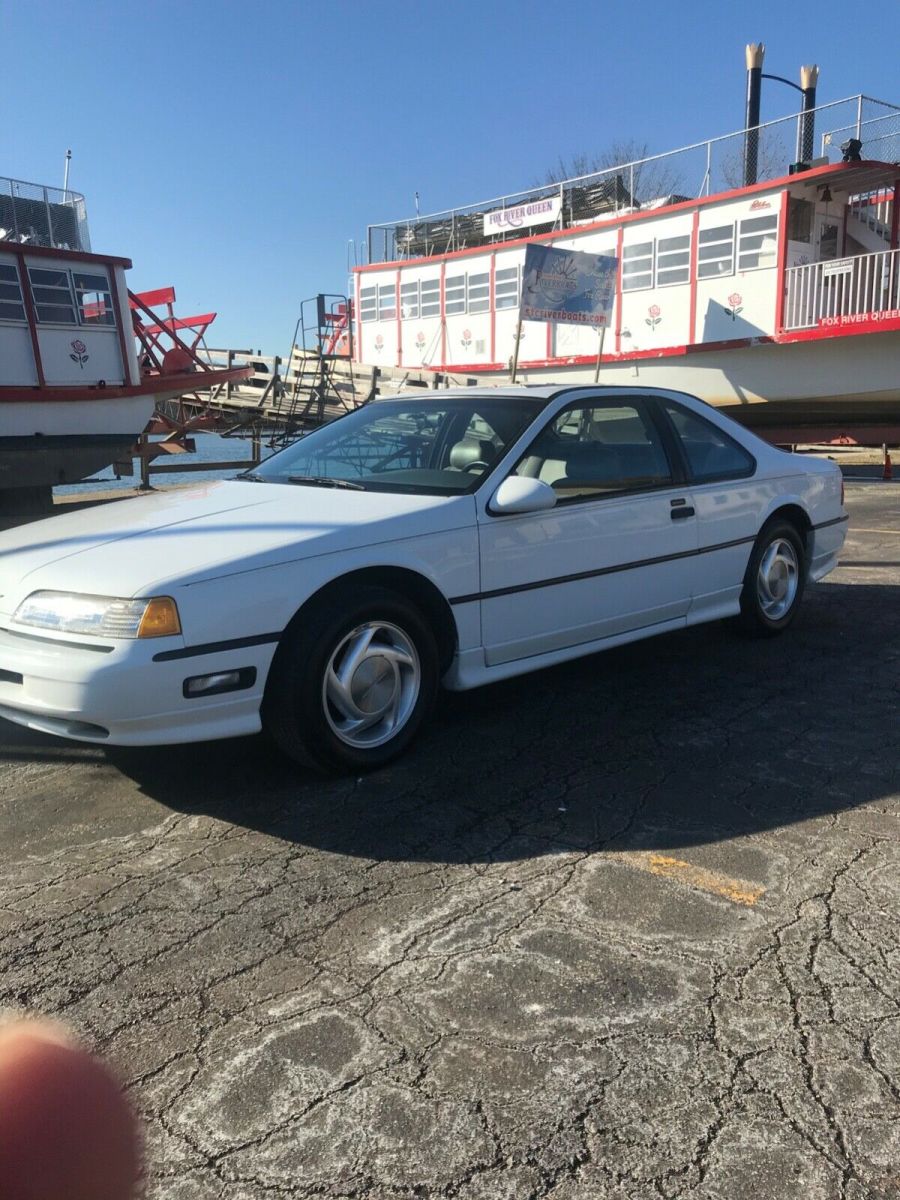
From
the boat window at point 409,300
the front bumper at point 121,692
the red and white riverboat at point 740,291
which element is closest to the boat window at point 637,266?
the red and white riverboat at point 740,291

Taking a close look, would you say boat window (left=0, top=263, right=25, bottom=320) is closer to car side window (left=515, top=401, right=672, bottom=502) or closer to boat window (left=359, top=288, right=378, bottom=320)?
boat window (left=359, top=288, right=378, bottom=320)

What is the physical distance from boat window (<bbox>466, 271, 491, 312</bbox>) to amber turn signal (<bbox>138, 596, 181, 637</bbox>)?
18.4m

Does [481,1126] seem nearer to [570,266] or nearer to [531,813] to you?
[531,813]

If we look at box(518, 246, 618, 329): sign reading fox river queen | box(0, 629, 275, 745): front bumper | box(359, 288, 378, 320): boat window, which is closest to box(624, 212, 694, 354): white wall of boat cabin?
box(518, 246, 618, 329): sign reading fox river queen

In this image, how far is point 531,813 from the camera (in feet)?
11.1

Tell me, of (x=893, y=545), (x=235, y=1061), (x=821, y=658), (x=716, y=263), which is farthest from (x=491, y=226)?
(x=235, y=1061)

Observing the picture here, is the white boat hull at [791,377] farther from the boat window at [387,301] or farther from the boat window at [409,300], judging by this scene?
the boat window at [387,301]

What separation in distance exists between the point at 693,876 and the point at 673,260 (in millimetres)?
15852

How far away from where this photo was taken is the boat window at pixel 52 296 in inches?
553

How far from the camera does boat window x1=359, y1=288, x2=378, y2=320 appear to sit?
76.1 feet

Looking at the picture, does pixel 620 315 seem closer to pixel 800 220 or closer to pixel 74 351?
pixel 800 220

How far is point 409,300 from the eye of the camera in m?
22.3

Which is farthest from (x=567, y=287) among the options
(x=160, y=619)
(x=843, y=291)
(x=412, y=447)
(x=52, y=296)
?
(x=160, y=619)

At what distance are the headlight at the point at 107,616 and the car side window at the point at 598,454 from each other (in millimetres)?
1795
